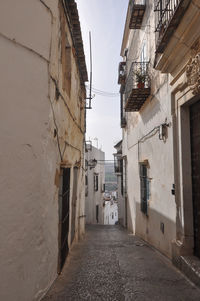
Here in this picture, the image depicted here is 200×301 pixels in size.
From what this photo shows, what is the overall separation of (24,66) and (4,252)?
7.25ft

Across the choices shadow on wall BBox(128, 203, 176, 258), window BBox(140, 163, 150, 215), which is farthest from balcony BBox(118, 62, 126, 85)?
shadow on wall BBox(128, 203, 176, 258)

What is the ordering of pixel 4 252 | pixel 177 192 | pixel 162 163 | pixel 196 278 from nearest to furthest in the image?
pixel 4 252 → pixel 196 278 → pixel 177 192 → pixel 162 163

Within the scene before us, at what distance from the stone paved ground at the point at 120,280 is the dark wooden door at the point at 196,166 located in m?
0.75

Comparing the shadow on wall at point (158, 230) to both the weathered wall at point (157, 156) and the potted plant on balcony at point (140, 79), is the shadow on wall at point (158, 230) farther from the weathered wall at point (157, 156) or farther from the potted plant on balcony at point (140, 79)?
the potted plant on balcony at point (140, 79)

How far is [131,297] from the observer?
2.87m

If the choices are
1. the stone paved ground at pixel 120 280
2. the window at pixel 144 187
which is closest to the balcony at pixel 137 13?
the window at pixel 144 187

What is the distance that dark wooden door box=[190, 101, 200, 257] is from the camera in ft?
12.2

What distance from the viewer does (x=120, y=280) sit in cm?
338

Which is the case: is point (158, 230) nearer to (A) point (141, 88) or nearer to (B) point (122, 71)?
(A) point (141, 88)

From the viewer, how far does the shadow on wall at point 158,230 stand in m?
4.40

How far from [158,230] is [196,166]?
2.24m

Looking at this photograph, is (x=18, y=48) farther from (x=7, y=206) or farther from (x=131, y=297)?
(x=131, y=297)

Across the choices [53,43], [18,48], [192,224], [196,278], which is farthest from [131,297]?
[53,43]

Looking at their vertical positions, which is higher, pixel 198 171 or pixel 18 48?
pixel 18 48
